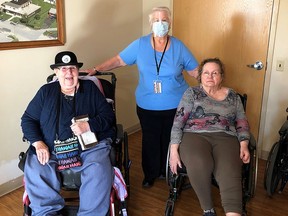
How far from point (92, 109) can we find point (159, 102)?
511mm

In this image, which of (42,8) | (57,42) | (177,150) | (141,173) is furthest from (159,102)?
→ (42,8)

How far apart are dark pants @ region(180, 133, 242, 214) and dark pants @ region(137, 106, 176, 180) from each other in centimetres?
36

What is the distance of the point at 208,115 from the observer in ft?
6.57

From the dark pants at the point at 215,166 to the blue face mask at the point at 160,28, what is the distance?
2.49 ft

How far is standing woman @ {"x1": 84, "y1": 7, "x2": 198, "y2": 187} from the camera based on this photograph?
216cm

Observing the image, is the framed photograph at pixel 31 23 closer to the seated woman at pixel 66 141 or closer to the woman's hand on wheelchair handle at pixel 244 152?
the seated woman at pixel 66 141

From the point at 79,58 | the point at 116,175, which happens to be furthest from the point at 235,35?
the point at 116,175

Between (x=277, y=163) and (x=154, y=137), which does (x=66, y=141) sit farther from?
(x=277, y=163)

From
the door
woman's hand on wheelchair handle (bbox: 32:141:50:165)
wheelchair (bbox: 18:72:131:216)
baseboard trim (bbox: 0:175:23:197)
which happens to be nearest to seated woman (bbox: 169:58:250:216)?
wheelchair (bbox: 18:72:131:216)

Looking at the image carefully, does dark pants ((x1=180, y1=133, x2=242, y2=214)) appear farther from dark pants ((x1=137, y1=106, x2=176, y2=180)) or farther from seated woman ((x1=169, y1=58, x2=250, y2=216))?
dark pants ((x1=137, y1=106, x2=176, y2=180))

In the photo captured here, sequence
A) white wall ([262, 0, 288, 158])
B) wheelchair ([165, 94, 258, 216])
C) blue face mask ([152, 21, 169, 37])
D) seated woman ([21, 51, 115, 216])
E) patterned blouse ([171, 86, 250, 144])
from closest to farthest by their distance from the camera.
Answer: seated woman ([21, 51, 115, 216]), wheelchair ([165, 94, 258, 216]), patterned blouse ([171, 86, 250, 144]), blue face mask ([152, 21, 169, 37]), white wall ([262, 0, 288, 158])

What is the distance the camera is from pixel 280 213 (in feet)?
7.10

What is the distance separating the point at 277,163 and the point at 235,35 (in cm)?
124

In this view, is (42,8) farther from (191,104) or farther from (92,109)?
(191,104)
